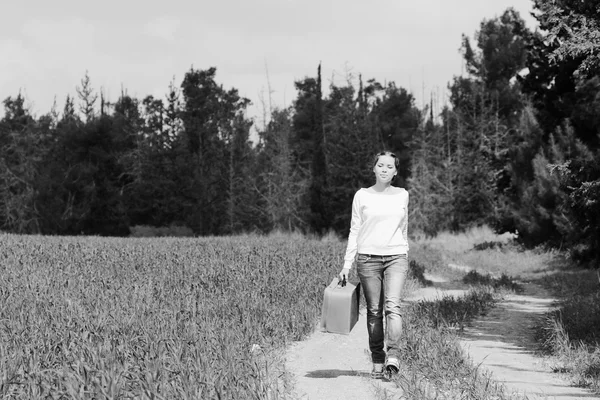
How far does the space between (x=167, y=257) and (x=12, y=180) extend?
158ft

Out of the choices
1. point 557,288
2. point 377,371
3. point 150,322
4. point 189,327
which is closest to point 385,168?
point 377,371

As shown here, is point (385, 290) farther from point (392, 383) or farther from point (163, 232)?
point (163, 232)

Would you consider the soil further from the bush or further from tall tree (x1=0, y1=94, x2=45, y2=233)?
tall tree (x1=0, y1=94, x2=45, y2=233)

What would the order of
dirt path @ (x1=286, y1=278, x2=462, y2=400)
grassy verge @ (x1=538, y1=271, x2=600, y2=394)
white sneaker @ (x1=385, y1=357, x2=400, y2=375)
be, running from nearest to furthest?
dirt path @ (x1=286, y1=278, x2=462, y2=400)
white sneaker @ (x1=385, y1=357, x2=400, y2=375)
grassy verge @ (x1=538, y1=271, x2=600, y2=394)

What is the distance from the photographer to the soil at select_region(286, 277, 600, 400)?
640cm

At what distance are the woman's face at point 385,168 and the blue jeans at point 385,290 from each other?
2.45 ft

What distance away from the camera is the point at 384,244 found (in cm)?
659

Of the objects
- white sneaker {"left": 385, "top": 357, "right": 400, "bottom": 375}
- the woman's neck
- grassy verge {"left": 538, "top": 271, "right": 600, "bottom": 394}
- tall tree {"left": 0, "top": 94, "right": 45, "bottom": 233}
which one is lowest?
grassy verge {"left": 538, "top": 271, "right": 600, "bottom": 394}

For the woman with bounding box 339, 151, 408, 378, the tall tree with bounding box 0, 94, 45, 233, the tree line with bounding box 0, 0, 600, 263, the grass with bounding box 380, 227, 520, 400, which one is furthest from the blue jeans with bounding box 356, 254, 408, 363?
the tall tree with bounding box 0, 94, 45, 233

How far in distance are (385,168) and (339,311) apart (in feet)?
4.72

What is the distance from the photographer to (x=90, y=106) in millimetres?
57125

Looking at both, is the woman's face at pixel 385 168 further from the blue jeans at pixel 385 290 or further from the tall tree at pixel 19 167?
the tall tree at pixel 19 167

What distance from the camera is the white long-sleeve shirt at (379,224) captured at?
6602 millimetres

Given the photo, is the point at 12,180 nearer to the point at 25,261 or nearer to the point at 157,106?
the point at 157,106
